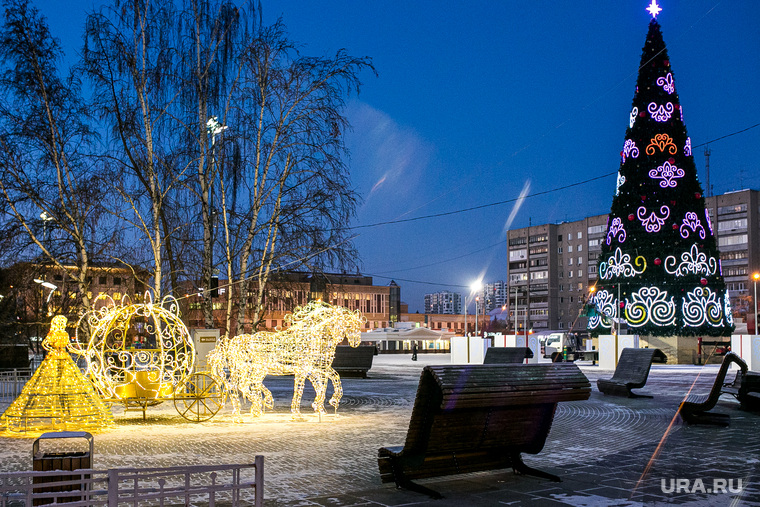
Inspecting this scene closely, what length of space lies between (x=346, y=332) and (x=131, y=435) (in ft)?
13.4

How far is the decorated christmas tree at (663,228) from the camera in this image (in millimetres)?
37250

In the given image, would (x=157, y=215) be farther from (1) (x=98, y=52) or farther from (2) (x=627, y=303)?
(2) (x=627, y=303)

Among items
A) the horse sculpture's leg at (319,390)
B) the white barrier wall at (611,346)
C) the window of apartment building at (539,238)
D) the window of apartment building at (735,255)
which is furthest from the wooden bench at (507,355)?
the window of apartment building at (539,238)

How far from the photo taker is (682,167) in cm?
3725

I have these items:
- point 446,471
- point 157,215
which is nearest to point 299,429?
point 446,471

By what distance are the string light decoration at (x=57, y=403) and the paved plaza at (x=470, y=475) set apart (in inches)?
15.6

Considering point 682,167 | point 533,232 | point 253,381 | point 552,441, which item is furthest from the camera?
point 533,232

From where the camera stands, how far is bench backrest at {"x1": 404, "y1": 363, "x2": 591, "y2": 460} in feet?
22.2

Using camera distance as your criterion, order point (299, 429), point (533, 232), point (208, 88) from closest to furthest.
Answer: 1. point (299, 429)
2. point (208, 88)
3. point (533, 232)

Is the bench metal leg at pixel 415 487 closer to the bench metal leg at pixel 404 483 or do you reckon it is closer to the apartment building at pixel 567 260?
the bench metal leg at pixel 404 483

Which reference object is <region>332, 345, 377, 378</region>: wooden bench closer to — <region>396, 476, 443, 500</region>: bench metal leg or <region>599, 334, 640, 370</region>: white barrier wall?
<region>599, 334, 640, 370</region>: white barrier wall

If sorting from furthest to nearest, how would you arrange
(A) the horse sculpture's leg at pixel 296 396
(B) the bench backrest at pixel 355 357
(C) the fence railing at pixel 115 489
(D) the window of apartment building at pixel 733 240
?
1. (D) the window of apartment building at pixel 733 240
2. (B) the bench backrest at pixel 355 357
3. (A) the horse sculpture's leg at pixel 296 396
4. (C) the fence railing at pixel 115 489

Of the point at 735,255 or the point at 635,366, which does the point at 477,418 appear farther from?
the point at 735,255
